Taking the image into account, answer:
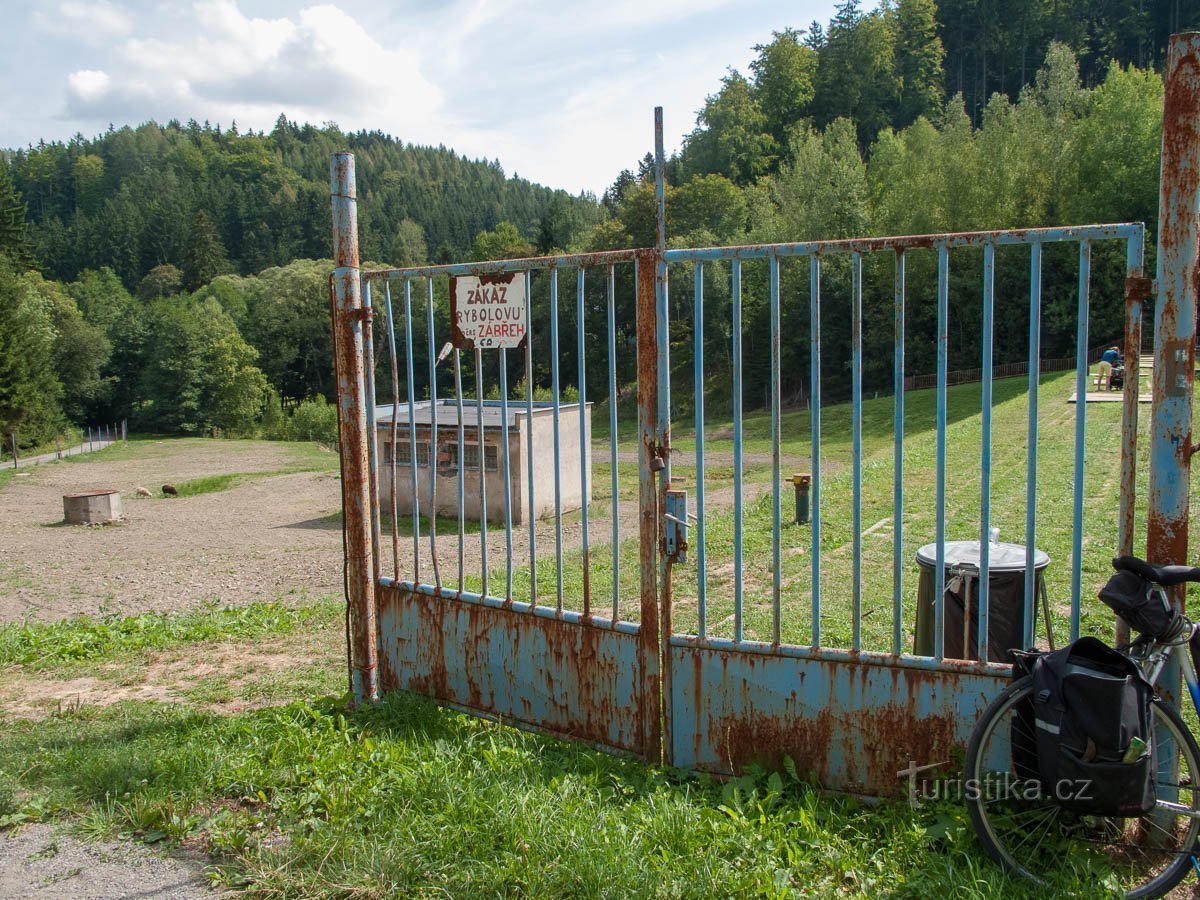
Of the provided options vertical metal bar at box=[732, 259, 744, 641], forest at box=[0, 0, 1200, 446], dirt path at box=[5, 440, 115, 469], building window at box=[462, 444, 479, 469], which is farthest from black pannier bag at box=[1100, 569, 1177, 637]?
dirt path at box=[5, 440, 115, 469]

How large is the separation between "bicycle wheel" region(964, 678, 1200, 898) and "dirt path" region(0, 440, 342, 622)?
29.6 ft

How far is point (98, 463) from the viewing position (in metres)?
34.7

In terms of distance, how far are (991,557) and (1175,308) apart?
4.96 feet

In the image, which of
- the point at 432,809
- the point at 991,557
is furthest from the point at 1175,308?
the point at 432,809

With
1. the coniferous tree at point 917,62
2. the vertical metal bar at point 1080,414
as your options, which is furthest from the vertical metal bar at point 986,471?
the coniferous tree at point 917,62

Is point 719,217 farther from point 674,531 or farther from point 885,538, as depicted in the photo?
point 674,531

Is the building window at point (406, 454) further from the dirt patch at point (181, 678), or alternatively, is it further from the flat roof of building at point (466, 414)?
the dirt patch at point (181, 678)

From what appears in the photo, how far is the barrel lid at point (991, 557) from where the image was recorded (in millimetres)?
4121

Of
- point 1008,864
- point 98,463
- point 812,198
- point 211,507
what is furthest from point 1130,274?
point 812,198

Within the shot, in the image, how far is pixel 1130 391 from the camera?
323cm

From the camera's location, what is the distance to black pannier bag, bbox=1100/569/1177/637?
119 inches

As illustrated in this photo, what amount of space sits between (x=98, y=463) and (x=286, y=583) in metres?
27.3

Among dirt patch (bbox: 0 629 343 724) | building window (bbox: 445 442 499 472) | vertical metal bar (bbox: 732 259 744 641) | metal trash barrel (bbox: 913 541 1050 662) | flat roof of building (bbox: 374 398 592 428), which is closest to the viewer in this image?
vertical metal bar (bbox: 732 259 744 641)

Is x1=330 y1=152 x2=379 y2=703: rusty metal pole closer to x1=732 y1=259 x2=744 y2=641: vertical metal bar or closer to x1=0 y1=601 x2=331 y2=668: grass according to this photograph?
x1=732 y1=259 x2=744 y2=641: vertical metal bar
